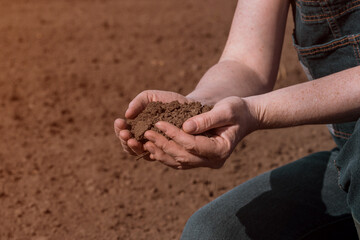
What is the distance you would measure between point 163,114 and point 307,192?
0.71 meters

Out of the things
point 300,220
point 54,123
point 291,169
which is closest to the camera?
point 300,220

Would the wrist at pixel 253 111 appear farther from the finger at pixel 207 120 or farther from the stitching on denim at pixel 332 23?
the stitching on denim at pixel 332 23

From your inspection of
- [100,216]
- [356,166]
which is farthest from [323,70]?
[100,216]

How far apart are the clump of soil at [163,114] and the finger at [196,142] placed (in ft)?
0.24

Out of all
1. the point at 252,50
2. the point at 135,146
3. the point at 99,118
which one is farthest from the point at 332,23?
the point at 99,118

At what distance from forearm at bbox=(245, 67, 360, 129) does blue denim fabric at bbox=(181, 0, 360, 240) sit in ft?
0.61

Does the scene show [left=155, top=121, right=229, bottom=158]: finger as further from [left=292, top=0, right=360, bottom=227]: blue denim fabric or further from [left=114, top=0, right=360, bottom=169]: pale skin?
[left=292, top=0, right=360, bottom=227]: blue denim fabric

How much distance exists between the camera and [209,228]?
1.77m

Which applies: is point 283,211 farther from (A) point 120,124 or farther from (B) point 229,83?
(A) point 120,124

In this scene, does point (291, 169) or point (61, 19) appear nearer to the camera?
point (291, 169)

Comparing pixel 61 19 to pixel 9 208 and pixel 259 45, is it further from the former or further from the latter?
pixel 259 45

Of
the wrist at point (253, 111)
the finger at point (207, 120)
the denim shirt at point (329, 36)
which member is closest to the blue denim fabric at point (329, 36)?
the denim shirt at point (329, 36)

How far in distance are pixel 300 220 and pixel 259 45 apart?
72 centimetres

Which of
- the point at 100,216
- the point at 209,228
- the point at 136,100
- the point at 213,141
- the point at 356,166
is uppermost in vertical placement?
the point at 136,100
